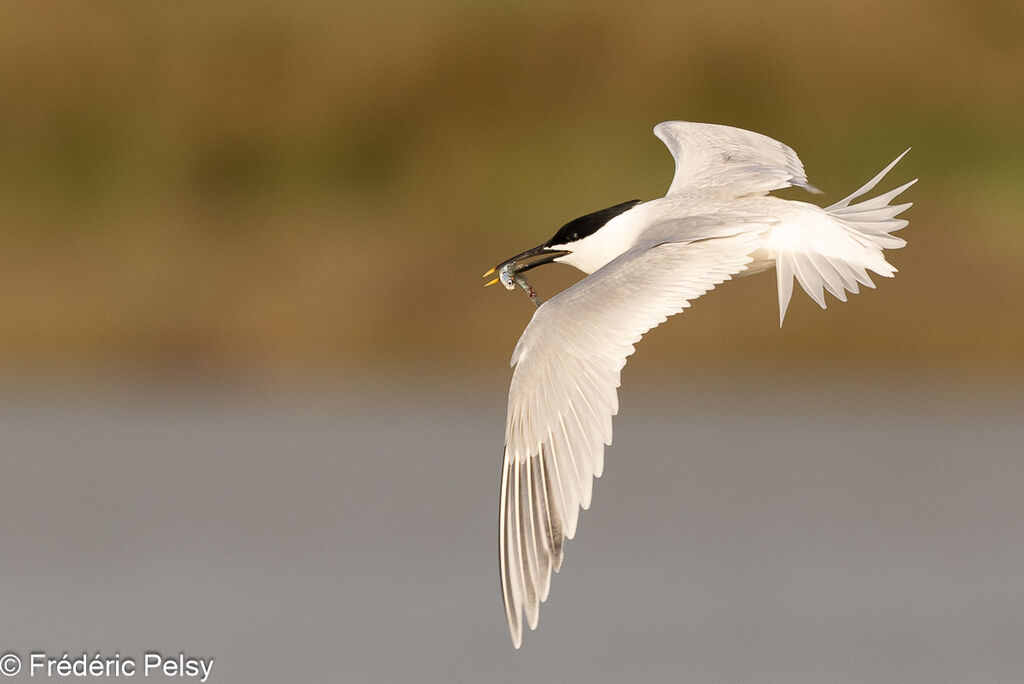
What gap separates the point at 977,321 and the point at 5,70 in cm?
670

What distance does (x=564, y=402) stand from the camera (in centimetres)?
447

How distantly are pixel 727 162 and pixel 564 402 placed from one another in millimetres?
1585

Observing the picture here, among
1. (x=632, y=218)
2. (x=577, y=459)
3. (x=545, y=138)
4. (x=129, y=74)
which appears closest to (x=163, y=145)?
(x=129, y=74)

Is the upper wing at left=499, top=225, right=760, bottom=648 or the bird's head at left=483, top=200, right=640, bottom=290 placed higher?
the bird's head at left=483, top=200, right=640, bottom=290

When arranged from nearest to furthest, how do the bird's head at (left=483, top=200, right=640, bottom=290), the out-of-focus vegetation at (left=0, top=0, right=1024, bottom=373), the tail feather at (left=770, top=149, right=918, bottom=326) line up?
the tail feather at (left=770, top=149, right=918, bottom=326) → the bird's head at (left=483, top=200, right=640, bottom=290) → the out-of-focus vegetation at (left=0, top=0, right=1024, bottom=373)

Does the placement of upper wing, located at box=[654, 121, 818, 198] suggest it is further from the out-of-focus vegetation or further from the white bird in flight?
the out-of-focus vegetation

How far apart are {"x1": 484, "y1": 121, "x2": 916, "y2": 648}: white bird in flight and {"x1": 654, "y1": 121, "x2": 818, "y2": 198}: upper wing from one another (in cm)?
2

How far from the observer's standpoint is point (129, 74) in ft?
41.8

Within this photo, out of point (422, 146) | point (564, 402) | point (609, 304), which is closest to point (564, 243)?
point (609, 304)

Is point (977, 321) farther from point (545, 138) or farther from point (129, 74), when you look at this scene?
point (129, 74)

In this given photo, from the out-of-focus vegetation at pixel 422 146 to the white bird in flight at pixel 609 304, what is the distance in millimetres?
5981

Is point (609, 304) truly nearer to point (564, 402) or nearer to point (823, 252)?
point (564, 402)

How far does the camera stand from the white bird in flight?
4375mm

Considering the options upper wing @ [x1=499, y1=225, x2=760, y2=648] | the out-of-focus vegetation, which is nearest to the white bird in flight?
upper wing @ [x1=499, y1=225, x2=760, y2=648]
